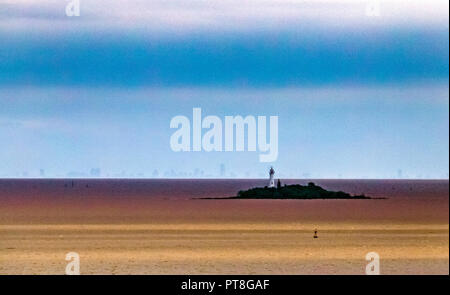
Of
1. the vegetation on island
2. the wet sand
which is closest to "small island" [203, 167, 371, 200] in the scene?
the vegetation on island

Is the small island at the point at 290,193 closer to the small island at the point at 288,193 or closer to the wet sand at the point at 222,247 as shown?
the small island at the point at 288,193

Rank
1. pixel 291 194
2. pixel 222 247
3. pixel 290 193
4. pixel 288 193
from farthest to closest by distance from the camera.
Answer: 1. pixel 288 193
2. pixel 290 193
3. pixel 291 194
4. pixel 222 247

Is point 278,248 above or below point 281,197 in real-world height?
below

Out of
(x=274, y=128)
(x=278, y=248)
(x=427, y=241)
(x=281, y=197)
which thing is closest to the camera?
(x=274, y=128)

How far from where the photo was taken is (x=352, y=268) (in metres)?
36.0

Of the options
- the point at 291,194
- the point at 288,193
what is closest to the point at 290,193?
the point at 288,193

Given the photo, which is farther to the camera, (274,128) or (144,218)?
(144,218)

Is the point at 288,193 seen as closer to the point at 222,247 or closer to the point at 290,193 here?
the point at 290,193

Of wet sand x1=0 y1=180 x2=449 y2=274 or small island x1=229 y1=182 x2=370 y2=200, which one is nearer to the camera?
wet sand x1=0 y1=180 x2=449 y2=274

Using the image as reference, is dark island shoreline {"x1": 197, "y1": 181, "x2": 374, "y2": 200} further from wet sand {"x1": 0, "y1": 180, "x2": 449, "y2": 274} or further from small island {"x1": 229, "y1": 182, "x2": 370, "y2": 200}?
wet sand {"x1": 0, "y1": 180, "x2": 449, "y2": 274}

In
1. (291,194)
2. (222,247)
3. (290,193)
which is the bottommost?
(222,247)
